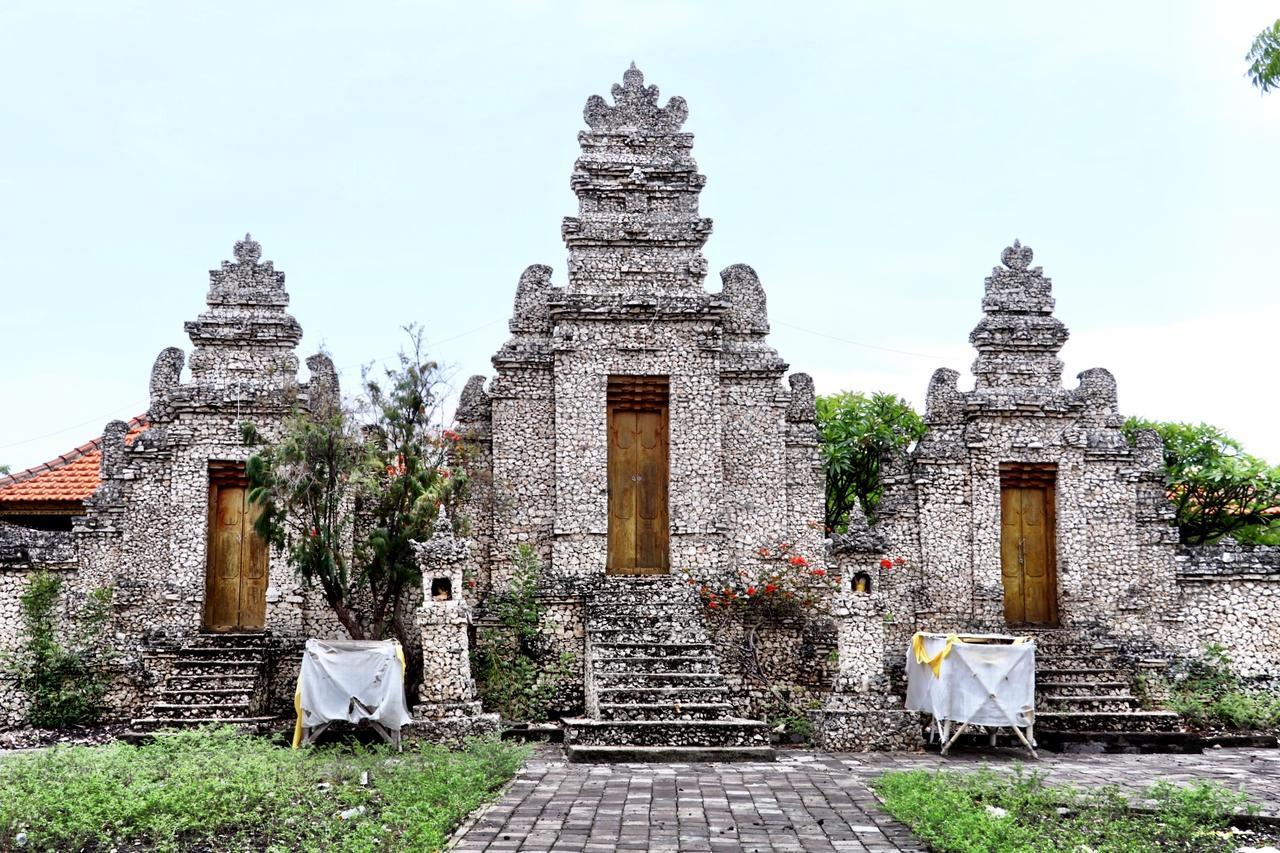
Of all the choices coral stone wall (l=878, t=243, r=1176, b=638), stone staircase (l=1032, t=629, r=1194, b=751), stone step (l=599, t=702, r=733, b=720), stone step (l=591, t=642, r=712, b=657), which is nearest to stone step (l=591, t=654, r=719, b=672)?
stone step (l=591, t=642, r=712, b=657)

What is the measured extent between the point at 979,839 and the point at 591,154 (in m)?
11.1

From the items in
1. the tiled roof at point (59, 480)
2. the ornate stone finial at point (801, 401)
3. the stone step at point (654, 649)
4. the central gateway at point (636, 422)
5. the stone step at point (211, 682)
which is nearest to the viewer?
the stone step at point (654, 649)

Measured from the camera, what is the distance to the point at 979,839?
25.3 feet

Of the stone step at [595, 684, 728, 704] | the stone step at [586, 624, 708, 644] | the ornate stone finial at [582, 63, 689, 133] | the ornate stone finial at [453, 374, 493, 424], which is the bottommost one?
the stone step at [595, 684, 728, 704]

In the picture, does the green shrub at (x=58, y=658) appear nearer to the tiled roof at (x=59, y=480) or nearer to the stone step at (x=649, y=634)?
the tiled roof at (x=59, y=480)

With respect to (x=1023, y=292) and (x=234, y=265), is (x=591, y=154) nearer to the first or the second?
(x=234, y=265)

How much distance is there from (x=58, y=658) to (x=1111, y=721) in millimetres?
11993

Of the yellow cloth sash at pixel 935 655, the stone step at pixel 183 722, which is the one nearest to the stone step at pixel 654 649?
the yellow cloth sash at pixel 935 655

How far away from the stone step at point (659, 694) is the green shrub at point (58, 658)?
6.17 meters

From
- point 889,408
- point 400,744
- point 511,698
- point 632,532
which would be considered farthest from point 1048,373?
point 400,744

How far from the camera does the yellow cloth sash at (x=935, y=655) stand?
12.8 m

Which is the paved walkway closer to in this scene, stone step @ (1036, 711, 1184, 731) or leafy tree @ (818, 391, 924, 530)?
stone step @ (1036, 711, 1184, 731)

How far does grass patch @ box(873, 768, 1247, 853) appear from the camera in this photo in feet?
25.4

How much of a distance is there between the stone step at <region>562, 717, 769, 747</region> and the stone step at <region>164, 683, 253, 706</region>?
400cm
